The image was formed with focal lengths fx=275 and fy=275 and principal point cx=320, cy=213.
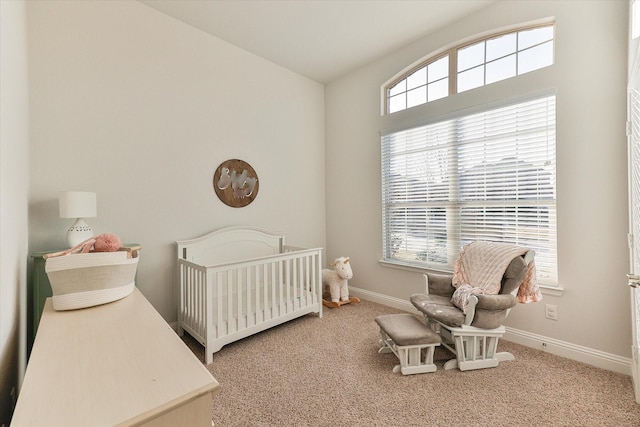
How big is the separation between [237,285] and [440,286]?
1.69 m

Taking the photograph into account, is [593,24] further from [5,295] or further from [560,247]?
[5,295]

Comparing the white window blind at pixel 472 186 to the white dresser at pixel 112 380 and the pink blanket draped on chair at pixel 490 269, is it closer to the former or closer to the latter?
the pink blanket draped on chair at pixel 490 269

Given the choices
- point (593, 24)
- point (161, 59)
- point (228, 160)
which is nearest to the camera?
point (593, 24)

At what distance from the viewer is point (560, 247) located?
209 centimetres

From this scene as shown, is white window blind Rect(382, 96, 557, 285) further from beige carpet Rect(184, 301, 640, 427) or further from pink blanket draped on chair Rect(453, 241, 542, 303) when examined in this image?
beige carpet Rect(184, 301, 640, 427)

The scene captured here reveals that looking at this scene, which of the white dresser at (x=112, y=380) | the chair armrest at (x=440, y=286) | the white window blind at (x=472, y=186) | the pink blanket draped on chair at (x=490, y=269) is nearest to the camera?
the white dresser at (x=112, y=380)

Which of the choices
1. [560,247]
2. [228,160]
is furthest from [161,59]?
[560,247]

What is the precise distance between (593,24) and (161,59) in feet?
11.1

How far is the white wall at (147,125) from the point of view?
77.8 inches

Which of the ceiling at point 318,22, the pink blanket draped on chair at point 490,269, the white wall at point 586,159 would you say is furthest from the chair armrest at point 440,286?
the ceiling at point 318,22

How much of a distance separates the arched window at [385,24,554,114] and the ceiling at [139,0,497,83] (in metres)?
0.32

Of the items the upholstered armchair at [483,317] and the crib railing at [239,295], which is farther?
the crib railing at [239,295]

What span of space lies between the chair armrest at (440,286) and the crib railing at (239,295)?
1086 mm

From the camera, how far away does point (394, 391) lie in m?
1.69
